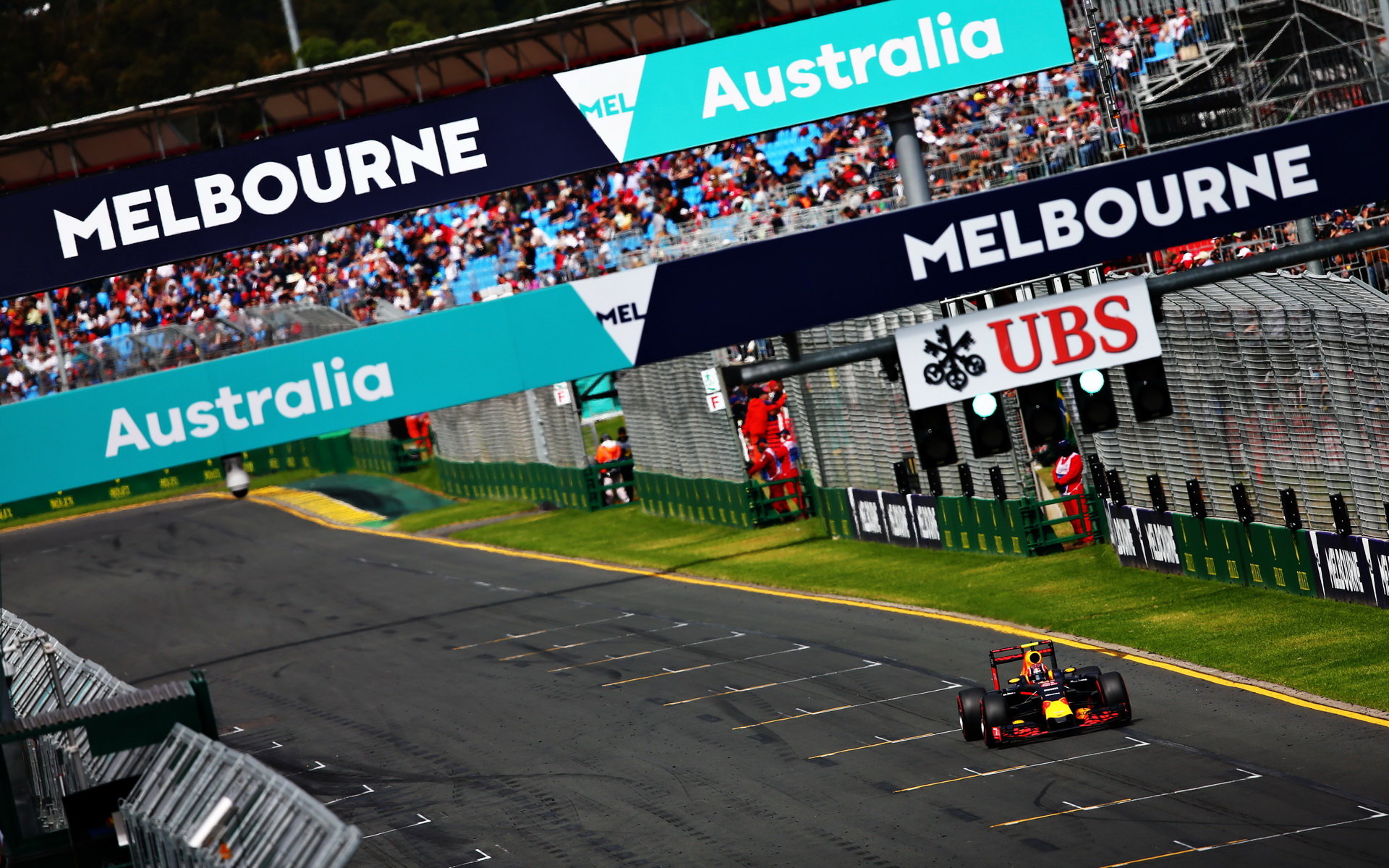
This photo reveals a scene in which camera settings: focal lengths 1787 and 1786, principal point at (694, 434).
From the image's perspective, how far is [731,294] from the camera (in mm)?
15344

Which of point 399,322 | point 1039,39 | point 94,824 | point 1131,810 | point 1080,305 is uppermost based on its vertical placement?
point 1039,39

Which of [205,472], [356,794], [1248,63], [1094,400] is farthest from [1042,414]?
[205,472]

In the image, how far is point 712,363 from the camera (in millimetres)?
37094

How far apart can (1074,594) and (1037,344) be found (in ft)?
33.1

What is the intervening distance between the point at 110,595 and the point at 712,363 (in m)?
14.9

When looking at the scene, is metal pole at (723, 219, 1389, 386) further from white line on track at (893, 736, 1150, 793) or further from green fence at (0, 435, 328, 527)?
green fence at (0, 435, 328, 527)

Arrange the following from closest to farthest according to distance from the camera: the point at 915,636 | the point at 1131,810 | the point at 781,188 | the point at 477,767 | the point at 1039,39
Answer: the point at 1131,810
the point at 1039,39
the point at 477,767
the point at 915,636
the point at 781,188

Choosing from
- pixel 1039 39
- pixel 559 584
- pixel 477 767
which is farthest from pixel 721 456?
pixel 1039 39

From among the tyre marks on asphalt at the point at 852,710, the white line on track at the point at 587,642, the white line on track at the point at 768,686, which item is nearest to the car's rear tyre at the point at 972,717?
the tyre marks on asphalt at the point at 852,710

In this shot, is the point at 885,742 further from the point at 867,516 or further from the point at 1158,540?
the point at 867,516

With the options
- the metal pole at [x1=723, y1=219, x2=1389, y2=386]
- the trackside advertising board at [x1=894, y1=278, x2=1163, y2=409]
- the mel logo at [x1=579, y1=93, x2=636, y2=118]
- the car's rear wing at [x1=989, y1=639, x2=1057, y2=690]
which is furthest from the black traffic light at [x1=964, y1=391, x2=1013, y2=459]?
the mel logo at [x1=579, y1=93, x2=636, y2=118]

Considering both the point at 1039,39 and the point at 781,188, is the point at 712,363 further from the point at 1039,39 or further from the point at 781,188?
the point at 1039,39

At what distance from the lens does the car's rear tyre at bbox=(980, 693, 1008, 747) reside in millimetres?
17250

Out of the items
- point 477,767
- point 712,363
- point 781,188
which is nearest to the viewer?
point 477,767
